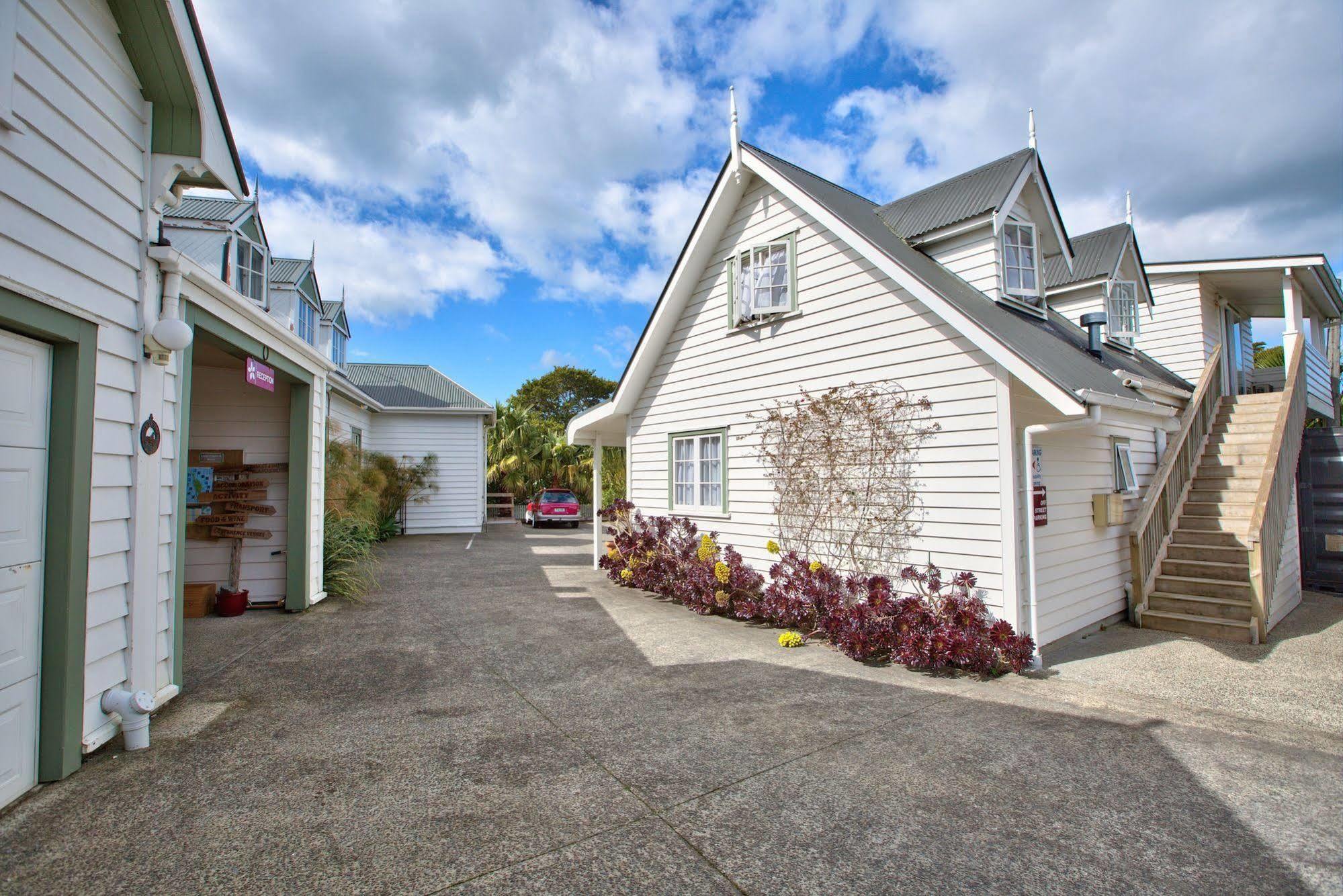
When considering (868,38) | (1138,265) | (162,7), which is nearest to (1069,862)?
(162,7)

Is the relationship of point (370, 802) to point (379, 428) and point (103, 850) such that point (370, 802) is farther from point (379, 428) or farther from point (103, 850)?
point (379, 428)

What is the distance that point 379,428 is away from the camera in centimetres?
1919

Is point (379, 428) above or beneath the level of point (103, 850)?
above

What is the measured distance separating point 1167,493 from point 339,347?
67.9 ft

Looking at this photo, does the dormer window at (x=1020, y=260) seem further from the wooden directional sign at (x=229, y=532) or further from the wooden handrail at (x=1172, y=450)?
the wooden directional sign at (x=229, y=532)

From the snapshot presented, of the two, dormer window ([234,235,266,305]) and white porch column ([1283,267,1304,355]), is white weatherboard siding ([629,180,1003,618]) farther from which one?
white porch column ([1283,267,1304,355])

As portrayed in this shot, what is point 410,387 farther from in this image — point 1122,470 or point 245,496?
point 1122,470

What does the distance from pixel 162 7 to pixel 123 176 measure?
112cm

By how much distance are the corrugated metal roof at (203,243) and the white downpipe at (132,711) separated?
7982 millimetres

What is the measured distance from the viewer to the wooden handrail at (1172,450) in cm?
809

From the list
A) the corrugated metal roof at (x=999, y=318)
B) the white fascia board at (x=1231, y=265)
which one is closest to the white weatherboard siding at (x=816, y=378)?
the corrugated metal roof at (x=999, y=318)

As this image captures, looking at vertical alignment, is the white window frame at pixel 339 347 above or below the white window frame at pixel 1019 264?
above

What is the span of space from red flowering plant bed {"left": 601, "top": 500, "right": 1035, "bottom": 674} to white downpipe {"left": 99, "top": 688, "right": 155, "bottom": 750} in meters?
5.67

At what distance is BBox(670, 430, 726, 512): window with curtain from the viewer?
939cm
